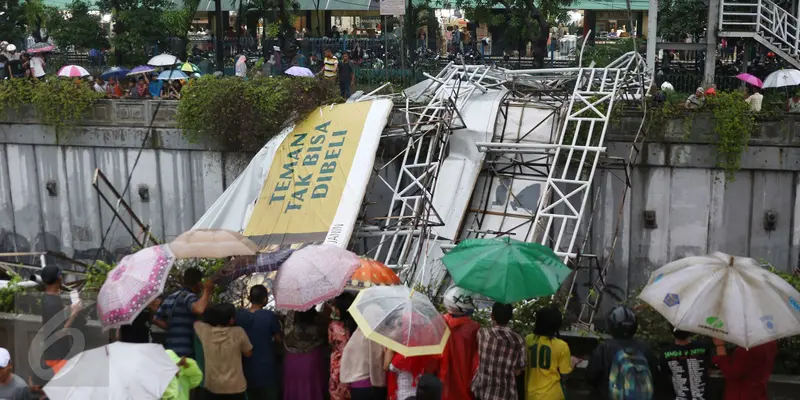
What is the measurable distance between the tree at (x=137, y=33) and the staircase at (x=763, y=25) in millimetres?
14553

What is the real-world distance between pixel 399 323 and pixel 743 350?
2.83 metres

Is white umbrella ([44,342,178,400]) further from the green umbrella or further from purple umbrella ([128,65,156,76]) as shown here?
purple umbrella ([128,65,156,76])

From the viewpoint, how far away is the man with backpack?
8148mm

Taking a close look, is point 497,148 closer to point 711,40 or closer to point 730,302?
point 711,40

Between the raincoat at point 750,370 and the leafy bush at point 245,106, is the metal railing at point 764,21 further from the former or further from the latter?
the raincoat at point 750,370

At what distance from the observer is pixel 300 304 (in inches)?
352

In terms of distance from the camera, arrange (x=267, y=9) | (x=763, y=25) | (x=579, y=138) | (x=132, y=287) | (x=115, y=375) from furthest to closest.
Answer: (x=267, y=9) < (x=763, y=25) < (x=579, y=138) < (x=132, y=287) < (x=115, y=375)

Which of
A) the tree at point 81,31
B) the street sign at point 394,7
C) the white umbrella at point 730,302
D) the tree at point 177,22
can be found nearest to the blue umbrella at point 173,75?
the tree at point 177,22

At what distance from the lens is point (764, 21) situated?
21922mm

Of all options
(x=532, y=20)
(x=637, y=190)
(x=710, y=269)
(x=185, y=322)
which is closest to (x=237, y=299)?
(x=185, y=322)

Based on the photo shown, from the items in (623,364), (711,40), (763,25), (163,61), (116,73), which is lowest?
(623,364)

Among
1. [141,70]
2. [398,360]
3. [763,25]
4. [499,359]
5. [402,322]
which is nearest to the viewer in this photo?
[402,322]

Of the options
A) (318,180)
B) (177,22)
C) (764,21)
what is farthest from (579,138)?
(177,22)

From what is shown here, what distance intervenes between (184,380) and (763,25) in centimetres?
1615
